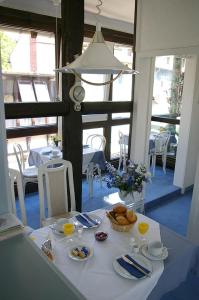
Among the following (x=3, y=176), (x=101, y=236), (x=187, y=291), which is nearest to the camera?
(x=3, y=176)

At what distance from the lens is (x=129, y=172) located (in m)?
2.15

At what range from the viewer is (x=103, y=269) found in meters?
1.46

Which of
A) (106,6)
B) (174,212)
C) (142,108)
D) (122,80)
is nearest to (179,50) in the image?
(142,108)

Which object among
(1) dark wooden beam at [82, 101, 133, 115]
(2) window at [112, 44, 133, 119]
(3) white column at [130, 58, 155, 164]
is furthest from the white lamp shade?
(2) window at [112, 44, 133, 119]

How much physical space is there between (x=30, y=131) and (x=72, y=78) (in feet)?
4.79

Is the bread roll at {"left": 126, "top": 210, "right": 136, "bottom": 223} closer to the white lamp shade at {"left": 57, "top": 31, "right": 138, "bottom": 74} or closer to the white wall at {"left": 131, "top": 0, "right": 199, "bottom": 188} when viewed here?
the white lamp shade at {"left": 57, "top": 31, "right": 138, "bottom": 74}

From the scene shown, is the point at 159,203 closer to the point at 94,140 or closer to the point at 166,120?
the point at 94,140

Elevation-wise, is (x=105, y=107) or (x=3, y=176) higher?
(x=105, y=107)

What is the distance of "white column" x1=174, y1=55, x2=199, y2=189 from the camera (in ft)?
12.8

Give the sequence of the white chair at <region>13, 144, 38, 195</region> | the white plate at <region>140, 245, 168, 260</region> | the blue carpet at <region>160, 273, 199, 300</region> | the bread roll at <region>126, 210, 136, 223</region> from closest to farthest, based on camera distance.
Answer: the white plate at <region>140, 245, 168, 260</region> → the bread roll at <region>126, 210, 136, 223</region> → the blue carpet at <region>160, 273, 199, 300</region> → the white chair at <region>13, 144, 38, 195</region>

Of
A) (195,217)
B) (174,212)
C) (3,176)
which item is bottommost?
A: (174,212)

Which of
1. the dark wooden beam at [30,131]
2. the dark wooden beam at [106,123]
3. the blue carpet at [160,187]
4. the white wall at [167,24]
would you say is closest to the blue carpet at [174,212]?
the blue carpet at [160,187]

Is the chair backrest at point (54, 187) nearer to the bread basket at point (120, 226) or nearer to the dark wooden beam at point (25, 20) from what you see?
the bread basket at point (120, 226)

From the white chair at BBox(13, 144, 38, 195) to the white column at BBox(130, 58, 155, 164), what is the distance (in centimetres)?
139
